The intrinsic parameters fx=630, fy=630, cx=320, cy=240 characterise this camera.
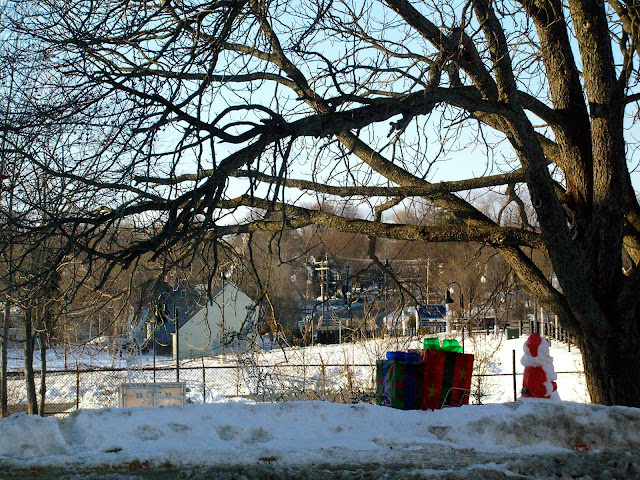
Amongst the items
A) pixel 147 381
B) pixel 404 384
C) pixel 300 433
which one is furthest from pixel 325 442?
pixel 147 381

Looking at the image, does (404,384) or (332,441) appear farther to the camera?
(404,384)

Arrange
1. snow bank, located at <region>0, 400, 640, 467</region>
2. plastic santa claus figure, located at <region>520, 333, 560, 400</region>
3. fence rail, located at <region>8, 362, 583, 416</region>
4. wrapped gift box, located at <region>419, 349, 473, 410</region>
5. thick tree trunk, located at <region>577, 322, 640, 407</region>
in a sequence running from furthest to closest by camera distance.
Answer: fence rail, located at <region>8, 362, 583, 416</region> < wrapped gift box, located at <region>419, 349, 473, 410</region> < thick tree trunk, located at <region>577, 322, 640, 407</region> < plastic santa claus figure, located at <region>520, 333, 560, 400</region> < snow bank, located at <region>0, 400, 640, 467</region>

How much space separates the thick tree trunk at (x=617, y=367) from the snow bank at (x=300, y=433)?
277 cm

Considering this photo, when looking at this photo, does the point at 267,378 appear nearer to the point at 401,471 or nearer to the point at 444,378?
the point at 444,378

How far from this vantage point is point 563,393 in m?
19.5

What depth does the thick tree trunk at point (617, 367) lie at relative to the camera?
6.89 meters

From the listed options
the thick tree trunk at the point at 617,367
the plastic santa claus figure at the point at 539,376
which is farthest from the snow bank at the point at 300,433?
the thick tree trunk at the point at 617,367

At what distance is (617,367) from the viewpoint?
695 cm

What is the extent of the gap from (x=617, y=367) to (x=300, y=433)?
426 centimetres

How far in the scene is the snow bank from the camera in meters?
3.93

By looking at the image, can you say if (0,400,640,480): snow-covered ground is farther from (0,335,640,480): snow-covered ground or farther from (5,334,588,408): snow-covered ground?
(5,334,588,408): snow-covered ground

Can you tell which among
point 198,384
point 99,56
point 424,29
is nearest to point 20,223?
point 99,56

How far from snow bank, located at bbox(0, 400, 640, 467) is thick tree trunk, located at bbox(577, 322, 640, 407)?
9.09ft

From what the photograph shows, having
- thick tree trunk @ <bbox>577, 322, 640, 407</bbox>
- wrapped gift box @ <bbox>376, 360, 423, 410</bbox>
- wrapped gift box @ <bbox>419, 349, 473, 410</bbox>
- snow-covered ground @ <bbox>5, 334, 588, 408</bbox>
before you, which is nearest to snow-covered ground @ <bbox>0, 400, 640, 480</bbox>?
thick tree trunk @ <bbox>577, 322, 640, 407</bbox>
